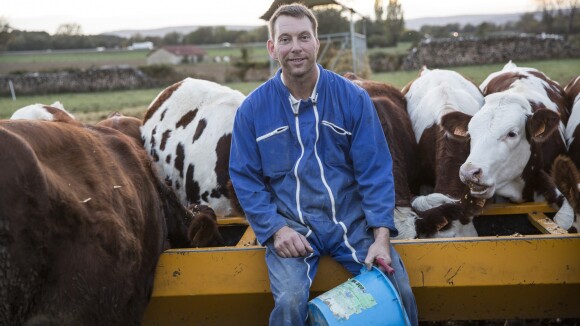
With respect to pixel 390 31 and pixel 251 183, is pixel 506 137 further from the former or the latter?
pixel 390 31

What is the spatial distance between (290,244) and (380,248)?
0.40 m

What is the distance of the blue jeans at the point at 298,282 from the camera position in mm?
2738

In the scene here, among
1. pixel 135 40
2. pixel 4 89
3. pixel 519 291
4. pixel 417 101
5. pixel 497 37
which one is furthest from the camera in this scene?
pixel 135 40

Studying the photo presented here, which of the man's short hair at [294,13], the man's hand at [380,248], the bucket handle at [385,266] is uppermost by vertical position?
the man's short hair at [294,13]

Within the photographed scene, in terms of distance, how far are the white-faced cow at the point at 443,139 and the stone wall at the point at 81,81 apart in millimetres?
39409

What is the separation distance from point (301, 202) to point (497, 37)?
148 ft

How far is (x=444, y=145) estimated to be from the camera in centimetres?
466

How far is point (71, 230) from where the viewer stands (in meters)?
2.53

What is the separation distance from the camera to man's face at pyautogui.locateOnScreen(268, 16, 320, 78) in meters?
3.02

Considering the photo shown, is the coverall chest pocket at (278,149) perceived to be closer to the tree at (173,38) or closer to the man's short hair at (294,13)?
the man's short hair at (294,13)

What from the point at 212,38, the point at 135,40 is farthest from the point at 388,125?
the point at 135,40

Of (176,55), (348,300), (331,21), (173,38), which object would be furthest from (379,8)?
(173,38)

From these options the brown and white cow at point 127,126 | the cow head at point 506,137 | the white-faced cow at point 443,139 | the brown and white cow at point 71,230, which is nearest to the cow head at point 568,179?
the white-faced cow at point 443,139

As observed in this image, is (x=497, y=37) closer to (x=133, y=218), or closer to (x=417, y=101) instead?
(x=417, y=101)
